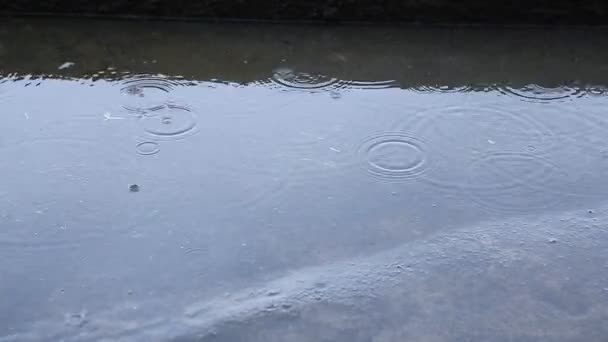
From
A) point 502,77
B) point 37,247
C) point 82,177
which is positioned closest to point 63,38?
point 82,177

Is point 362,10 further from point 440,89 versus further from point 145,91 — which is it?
point 145,91

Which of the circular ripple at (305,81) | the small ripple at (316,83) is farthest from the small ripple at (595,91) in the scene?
the circular ripple at (305,81)

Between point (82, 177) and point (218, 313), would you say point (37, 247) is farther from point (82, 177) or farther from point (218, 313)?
point (218, 313)

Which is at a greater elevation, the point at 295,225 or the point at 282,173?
the point at 282,173

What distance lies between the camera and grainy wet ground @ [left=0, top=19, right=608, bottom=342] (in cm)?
273

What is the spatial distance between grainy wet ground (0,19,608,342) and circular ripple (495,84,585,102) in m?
0.01

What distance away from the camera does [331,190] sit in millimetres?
3240

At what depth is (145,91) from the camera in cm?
384

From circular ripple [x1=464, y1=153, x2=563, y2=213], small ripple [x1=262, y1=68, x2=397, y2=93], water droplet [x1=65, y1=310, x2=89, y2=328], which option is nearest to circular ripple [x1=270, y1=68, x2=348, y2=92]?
small ripple [x1=262, y1=68, x2=397, y2=93]

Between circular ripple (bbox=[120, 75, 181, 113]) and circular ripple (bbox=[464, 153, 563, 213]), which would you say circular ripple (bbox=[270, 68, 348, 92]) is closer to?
circular ripple (bbox=[120, 75, 181, 113])

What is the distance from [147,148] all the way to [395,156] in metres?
1.08

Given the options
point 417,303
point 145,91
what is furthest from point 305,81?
point 417,303

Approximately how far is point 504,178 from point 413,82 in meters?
0.85

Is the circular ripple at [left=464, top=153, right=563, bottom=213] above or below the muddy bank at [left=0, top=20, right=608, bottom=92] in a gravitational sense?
below
